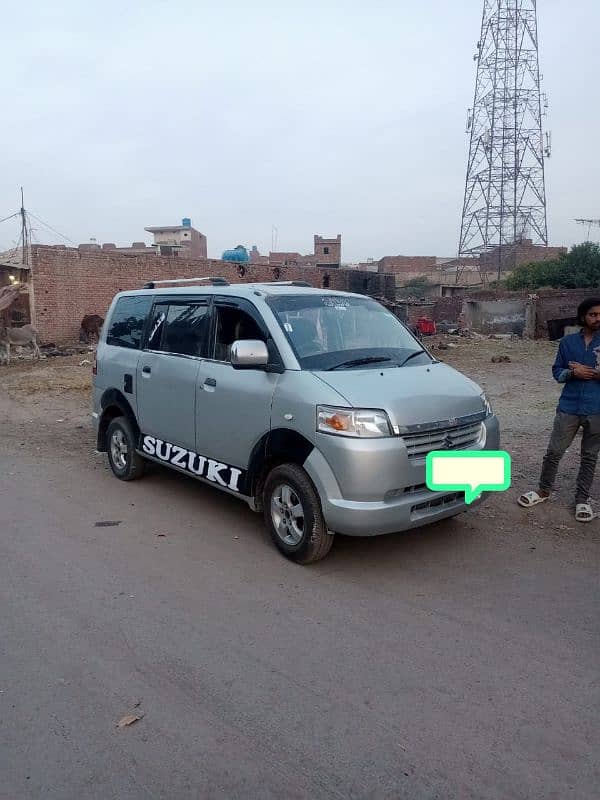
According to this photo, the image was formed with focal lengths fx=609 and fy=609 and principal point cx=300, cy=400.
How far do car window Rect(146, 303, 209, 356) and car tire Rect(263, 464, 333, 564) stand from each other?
1.56m

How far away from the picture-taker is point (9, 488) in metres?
6.42

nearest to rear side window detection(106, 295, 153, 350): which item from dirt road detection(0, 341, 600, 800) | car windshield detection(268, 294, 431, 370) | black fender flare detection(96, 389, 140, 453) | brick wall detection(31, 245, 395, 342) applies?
black fender flare detection(96, 389, 140, 453)

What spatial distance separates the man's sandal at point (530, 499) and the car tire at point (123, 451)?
12.6 feet

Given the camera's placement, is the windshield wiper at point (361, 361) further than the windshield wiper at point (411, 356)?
No

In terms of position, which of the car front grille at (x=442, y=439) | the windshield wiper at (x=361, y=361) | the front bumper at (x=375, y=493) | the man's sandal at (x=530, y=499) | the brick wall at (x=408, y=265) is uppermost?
the brick wall at (x=408, y=265)

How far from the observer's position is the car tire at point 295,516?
13.8ft

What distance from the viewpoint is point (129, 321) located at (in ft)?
21.4

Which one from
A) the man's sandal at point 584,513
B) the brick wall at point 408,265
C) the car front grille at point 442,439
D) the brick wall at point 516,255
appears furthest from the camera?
the brick wall at point 408,265

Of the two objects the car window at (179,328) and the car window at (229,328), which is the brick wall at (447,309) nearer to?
the car window at (179,328)

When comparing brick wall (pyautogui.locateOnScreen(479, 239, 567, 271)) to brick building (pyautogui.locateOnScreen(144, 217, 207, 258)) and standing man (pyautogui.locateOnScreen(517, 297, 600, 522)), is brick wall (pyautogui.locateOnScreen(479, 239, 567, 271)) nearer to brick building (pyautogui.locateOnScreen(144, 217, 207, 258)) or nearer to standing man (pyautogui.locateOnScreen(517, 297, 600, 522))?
brick building (pyautogui.locateOnScreen(144, 217, 207, 258))

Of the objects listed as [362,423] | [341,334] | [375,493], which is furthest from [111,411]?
[375,493]

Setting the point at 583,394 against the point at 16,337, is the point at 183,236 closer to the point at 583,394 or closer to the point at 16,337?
the point at 16,337

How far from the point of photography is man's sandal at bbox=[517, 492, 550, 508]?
18.5 ft
